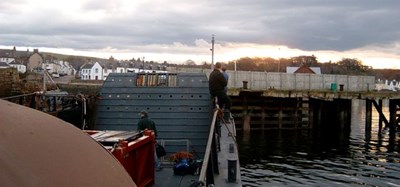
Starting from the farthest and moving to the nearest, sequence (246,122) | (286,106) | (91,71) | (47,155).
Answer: (91,71), (286,106), (246,122), (47,155)

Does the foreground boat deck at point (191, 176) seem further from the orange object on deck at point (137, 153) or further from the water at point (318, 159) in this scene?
the water at point (318, 159)

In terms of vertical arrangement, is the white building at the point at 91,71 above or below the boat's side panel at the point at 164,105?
above

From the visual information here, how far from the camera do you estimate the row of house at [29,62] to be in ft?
341

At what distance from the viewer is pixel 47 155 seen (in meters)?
2.63

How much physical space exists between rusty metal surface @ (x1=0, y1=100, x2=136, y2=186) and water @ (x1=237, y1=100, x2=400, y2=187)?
16.7m

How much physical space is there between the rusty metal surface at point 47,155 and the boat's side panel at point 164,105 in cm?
1409

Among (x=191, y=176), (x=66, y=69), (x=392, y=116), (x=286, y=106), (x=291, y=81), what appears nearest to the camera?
(x=191, y=176)

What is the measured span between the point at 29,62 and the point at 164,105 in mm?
108280

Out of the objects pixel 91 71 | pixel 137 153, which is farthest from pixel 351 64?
pixel 137 153

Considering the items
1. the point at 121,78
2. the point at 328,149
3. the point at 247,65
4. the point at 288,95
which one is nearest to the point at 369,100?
the point at 288,95

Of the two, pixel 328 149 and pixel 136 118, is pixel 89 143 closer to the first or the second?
pixel 136 118

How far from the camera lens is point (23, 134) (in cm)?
266

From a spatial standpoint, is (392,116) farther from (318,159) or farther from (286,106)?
(318,159)

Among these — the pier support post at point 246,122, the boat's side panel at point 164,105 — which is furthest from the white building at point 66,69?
the boat's side panel at point 164,105
